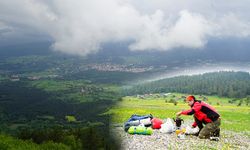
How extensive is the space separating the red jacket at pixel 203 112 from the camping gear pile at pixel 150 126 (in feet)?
2.00

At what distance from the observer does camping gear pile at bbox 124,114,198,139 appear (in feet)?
50.7

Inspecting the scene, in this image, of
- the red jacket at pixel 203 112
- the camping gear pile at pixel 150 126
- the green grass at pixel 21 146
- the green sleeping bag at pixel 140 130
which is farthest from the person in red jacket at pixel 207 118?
the green grass at pixel 21 146

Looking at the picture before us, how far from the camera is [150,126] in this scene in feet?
53.6

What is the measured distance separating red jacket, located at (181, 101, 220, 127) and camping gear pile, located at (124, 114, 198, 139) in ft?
2.00

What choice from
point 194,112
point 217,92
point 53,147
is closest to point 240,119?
point 194,112

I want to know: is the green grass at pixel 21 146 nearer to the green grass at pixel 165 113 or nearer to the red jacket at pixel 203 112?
the green grass at pixel 165 113

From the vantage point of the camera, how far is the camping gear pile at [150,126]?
50.7ft

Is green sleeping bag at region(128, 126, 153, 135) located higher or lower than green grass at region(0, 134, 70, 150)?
higher

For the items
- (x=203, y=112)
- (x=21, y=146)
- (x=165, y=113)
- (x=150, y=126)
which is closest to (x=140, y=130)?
(x=150, y=126)

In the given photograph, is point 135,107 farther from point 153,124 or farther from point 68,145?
point 68,145

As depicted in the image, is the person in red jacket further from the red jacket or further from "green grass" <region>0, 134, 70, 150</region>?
"green grass" <region>0, 134, 70, 150</region>

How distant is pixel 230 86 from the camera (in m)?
31.5

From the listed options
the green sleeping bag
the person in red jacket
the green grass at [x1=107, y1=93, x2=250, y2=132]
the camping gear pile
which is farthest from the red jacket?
the green grass at [x1=107, y1=93, x2=250, y2=132]

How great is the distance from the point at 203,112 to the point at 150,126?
8.05 ft
